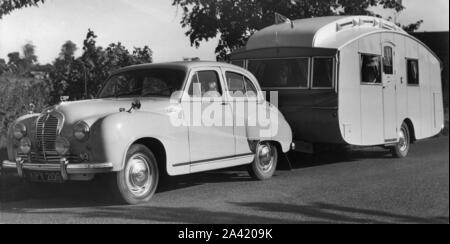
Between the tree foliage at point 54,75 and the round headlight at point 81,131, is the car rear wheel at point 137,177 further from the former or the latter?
the tree foliage at point 54,75

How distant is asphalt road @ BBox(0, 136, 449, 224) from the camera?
5664mm

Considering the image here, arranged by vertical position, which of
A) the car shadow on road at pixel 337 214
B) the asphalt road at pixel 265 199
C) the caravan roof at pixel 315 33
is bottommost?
the car shadow on road at pixel 337 214

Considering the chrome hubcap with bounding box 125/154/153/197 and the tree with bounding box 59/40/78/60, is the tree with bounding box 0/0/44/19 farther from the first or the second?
the chrome hubcap with bounding box 125/154/153/197

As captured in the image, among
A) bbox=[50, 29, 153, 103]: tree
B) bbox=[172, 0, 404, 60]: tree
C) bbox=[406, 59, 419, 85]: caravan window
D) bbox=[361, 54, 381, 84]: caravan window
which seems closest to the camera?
bbox=[172, 0, 404, 60]: tree

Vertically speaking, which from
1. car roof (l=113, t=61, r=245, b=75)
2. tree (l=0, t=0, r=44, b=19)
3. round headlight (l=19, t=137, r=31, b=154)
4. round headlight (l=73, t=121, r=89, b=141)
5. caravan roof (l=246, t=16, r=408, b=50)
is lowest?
round headlight (l=19, t=137, r=31, b=154)

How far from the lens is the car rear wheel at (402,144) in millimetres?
11031

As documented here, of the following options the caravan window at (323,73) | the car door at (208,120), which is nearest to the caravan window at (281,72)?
the caravan window at (323,73)

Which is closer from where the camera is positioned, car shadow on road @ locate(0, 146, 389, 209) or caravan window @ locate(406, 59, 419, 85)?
car shadow on road @ locate(0, 146, 389, 209)

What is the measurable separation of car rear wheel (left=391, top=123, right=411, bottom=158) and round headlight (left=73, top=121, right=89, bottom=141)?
22.5ft

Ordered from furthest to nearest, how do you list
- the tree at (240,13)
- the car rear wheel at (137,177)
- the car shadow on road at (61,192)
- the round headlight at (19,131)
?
the tree at (240,13)
the round headlight at (19,131)
the car shadow on road at (61,192)
the car rear wheel at (137,177)

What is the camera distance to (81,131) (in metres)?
6.12

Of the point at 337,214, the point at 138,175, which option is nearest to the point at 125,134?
the point at 138,175

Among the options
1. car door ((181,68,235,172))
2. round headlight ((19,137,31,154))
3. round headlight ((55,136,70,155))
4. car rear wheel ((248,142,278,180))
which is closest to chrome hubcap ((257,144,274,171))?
car rear wheel ((248,142,278,180))

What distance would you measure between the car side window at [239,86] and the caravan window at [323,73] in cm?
144
